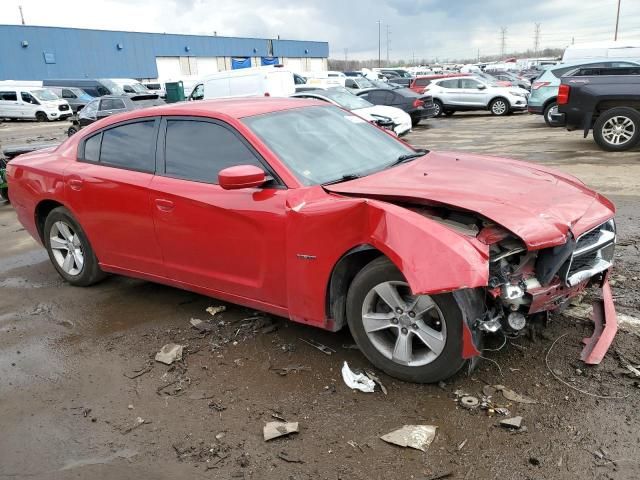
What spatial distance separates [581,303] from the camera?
13.2ft

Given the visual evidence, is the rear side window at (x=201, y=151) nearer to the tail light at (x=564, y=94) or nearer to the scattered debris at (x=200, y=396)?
the scattered debris at (x=200, y=396)

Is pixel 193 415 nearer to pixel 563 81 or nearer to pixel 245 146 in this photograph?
pixel 245 146

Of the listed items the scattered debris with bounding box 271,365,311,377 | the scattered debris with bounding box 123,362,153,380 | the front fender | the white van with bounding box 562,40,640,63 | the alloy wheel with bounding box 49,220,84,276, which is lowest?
the scattered debris with bounding box 123,362,153,380

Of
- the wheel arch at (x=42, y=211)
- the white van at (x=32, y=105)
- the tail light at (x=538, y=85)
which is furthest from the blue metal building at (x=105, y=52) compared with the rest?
the wheel arch at (x=42, y=211)

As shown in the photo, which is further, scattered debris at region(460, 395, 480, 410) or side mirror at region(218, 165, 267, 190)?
side mirror at region(218, 165, 267, 190)

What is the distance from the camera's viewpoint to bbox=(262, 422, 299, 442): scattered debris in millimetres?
2857

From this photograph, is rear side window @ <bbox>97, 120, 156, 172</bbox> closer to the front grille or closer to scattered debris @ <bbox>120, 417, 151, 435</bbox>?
scattered debris @ <bbox>120, 417, 151, 435</bbox>

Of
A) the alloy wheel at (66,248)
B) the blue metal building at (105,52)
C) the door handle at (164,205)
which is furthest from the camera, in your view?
the blue metal building at (105,52)

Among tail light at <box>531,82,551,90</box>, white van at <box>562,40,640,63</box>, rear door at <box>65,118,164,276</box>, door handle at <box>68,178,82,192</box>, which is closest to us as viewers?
rear door at <box>65,118,164,276</box>

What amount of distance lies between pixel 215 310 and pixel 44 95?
30.9 metres

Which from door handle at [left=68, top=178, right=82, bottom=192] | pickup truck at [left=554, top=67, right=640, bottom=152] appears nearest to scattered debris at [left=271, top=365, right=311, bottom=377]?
door handle at [left=68, top=178, right=82, bottom=192]

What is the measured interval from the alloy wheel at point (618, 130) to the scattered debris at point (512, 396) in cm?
928

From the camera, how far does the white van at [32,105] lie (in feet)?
97.5

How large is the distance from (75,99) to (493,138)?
26.7m
